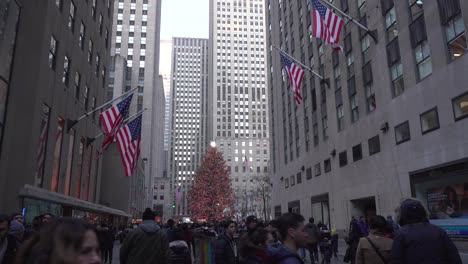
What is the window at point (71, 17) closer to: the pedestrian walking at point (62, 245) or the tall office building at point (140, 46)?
the pedestrian walking at point (62, 245)

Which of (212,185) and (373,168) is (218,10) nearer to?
(212,185)

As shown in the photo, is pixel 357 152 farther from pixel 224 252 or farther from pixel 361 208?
pixel 224 252

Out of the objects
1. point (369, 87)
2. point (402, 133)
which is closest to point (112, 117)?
point (402, 133)

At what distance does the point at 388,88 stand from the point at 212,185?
4887 centimetres

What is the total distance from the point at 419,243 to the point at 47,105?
21.3 m

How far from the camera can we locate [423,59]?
22359 mm

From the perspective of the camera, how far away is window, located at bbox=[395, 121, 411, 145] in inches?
944

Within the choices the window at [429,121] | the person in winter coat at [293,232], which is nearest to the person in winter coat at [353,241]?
the person in winter coat at [293,232]

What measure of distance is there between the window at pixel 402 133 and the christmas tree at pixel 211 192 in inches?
1837

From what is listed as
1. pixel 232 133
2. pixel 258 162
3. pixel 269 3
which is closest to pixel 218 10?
pixel 232 133

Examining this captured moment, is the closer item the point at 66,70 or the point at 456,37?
the point at 456,37

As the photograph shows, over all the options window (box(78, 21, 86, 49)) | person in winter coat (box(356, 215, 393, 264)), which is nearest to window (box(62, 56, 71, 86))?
window (box(78, 21, 86, 49))

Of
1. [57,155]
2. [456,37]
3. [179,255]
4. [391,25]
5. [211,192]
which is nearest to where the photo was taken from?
[179,255]

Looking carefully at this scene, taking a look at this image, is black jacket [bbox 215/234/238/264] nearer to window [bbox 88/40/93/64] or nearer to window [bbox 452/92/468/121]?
window [bbox 452/92/468/121]
